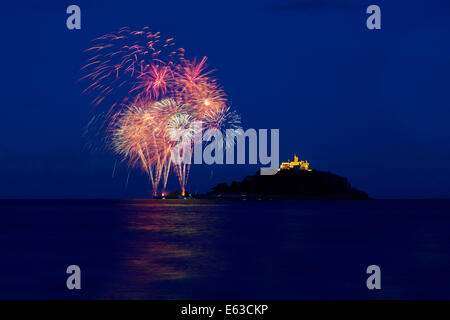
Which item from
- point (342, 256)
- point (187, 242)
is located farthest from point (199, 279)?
point (187, 242)

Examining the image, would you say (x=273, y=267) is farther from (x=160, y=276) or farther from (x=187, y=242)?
(x=187, y=242)
